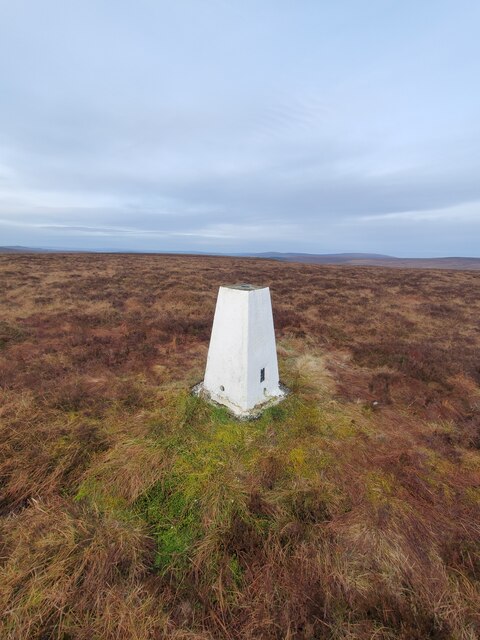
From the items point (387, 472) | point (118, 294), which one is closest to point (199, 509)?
point (387, 472)

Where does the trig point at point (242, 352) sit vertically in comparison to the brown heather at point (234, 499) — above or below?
above

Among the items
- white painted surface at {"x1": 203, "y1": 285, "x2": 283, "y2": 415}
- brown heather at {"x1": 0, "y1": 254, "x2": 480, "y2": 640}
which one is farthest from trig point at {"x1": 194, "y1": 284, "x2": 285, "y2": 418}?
brown heather at {"x1": 0, "y1": 254, "x2": 480, "y2": 640}

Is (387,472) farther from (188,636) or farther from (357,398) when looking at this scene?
(188,636)

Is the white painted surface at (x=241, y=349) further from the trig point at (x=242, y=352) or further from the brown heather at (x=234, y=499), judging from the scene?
the brown heather at (x=234, y=499)

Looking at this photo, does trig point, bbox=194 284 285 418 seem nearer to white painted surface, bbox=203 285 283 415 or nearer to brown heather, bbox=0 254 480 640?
white painted surface, bbox=203 285 283 415

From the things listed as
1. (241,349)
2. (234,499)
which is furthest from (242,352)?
(234,499)

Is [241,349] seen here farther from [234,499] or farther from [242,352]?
[234,499]

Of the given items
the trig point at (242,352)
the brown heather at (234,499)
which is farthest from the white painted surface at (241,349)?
the brown heather at (234,499)

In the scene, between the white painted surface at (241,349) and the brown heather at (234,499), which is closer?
the brown heather at (234,499)
